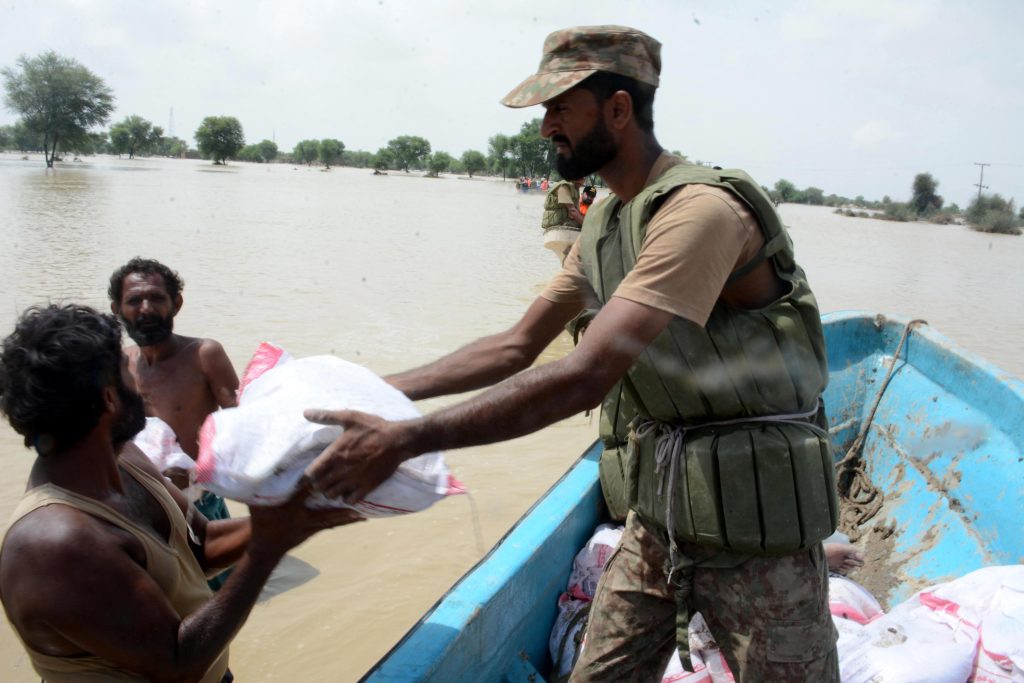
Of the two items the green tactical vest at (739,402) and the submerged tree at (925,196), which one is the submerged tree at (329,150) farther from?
the green tactical vest at (739,402)

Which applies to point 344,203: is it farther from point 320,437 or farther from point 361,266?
point 320,437

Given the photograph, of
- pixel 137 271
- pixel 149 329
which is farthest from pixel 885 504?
pixel 137 271

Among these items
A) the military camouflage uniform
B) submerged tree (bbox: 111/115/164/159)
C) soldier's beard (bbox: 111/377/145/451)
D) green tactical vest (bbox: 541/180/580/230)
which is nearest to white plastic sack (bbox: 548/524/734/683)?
the military camouflage uniform

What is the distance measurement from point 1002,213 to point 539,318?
5683 centimetres

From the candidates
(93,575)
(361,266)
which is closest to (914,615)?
(93,575)

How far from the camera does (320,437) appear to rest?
137 cm

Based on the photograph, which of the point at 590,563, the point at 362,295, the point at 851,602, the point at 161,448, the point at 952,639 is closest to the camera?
the point at 952,639

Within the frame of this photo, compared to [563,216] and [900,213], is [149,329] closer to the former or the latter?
[563,216]

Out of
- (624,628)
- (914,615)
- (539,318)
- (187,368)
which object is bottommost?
(914,615)

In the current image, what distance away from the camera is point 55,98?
5156cm

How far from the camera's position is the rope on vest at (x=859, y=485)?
374cm

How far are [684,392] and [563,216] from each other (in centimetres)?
392

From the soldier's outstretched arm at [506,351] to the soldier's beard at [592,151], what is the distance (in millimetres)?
503

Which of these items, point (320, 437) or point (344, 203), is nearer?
point (320, 437)
